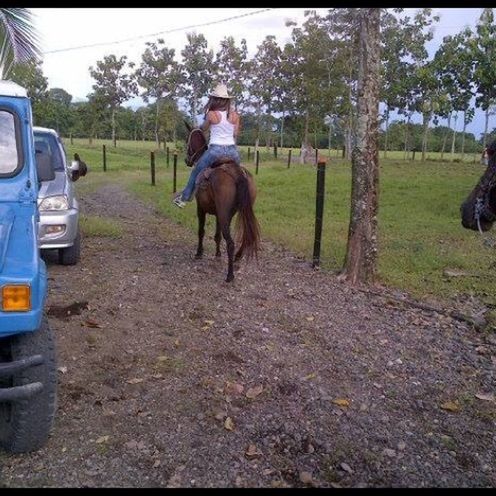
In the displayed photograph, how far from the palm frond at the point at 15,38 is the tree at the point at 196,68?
110 feet

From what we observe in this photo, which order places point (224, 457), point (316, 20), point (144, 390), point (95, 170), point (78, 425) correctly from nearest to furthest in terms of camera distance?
point (224, 457)
point (78, 425)
point (144, 390)
point (95, 170)
point (316, 20)

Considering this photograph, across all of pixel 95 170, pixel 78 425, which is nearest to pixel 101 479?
pixel 78 425

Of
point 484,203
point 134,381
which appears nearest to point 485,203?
point 484,203

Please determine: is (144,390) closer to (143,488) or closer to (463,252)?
(143,488)

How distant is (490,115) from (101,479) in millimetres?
39648

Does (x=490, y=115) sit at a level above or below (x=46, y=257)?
above

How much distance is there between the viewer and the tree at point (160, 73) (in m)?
44.2

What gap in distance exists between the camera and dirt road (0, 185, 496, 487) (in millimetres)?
3242

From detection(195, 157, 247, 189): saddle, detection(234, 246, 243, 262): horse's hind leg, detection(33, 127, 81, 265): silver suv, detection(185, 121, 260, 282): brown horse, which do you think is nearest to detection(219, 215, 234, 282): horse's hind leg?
detection(185, 121, 260, 282): brown horse

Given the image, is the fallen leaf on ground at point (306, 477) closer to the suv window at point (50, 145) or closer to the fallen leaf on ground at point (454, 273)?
the fallen leaf on ground at point (454, 273)

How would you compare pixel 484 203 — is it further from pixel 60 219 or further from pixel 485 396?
pixel 60 219

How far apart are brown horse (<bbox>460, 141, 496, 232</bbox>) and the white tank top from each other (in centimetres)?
390

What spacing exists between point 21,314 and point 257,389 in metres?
1.90

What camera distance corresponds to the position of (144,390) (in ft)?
13.4
